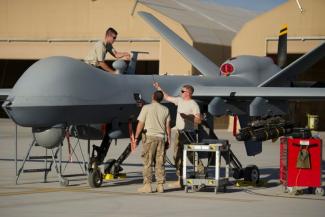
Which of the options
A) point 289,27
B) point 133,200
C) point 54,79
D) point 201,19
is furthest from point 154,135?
point 201,19

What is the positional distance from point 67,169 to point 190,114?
5261 mm

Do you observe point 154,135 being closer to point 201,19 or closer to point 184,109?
point 184,109

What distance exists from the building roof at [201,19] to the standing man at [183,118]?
24.7 m

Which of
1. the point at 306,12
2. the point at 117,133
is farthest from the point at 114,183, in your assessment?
the point at 306,12

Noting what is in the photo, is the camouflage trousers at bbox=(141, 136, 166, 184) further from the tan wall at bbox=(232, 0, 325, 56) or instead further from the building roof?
the building roof

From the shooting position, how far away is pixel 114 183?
1767 centimetres

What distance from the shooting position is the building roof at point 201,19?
4334 cm

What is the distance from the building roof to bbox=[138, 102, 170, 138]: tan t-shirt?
2575 cm

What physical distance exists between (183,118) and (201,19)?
32.2 metres

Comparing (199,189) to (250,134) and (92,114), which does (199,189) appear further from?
(92,114)

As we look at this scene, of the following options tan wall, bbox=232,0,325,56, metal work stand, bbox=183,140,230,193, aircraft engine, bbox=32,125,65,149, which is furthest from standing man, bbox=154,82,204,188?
tan wall, bbox=232,0,325,56

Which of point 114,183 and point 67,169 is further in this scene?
point 67,169

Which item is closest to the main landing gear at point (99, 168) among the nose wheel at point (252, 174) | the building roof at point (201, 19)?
the nose wheel at point (252, 174)

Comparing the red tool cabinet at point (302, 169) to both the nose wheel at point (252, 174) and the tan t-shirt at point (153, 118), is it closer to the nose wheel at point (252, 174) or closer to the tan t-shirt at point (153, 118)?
the nose wheel at point (252, 174)
